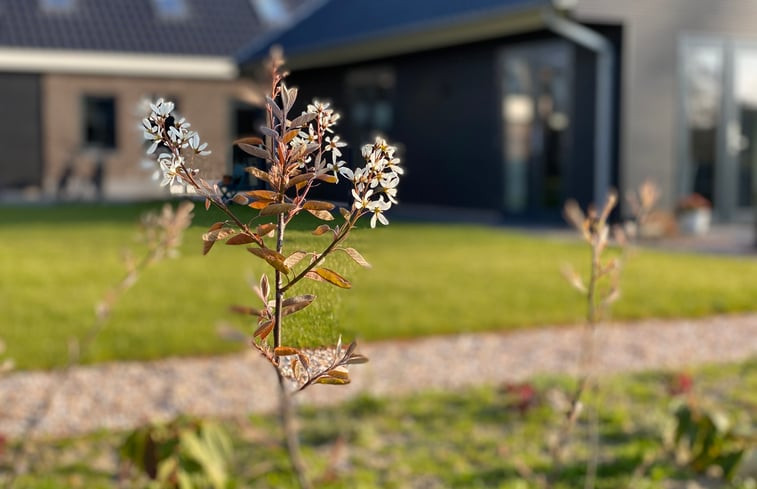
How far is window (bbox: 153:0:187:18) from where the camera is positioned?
20.6 meters

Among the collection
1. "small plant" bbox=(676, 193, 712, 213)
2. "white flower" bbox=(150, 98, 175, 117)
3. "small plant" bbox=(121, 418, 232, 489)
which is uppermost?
"white flower" bbox=(150, 98, 175, 117)

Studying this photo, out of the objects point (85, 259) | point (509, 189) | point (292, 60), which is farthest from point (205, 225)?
point (292, 60)

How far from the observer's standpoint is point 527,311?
20.1ft

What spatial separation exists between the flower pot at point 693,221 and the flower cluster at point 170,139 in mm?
10865

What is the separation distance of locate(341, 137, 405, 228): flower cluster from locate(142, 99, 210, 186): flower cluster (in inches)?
4.9

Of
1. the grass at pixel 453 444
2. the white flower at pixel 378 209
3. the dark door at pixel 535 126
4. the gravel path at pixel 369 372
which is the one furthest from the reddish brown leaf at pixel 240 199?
the dark door at pixel 535 126

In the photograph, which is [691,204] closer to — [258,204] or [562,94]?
[562,94]

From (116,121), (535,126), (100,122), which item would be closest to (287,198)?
(535,126)

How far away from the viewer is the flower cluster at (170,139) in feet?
2.56

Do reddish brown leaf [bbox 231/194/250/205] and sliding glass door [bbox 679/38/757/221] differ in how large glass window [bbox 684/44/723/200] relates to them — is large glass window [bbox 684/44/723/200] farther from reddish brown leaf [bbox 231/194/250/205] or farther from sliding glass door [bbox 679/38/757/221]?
reddish brown leaf [bbox 231/194/250/205]

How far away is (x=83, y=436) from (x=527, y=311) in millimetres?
3175

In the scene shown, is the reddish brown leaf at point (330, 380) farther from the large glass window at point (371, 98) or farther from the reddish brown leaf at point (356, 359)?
the large glass window at point (371, 98)

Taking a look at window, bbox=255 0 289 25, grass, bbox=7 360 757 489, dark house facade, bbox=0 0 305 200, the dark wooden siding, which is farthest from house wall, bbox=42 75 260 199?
grass, bbox=7 360 757 489

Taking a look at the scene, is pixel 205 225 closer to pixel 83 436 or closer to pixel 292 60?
pixel 83 436
